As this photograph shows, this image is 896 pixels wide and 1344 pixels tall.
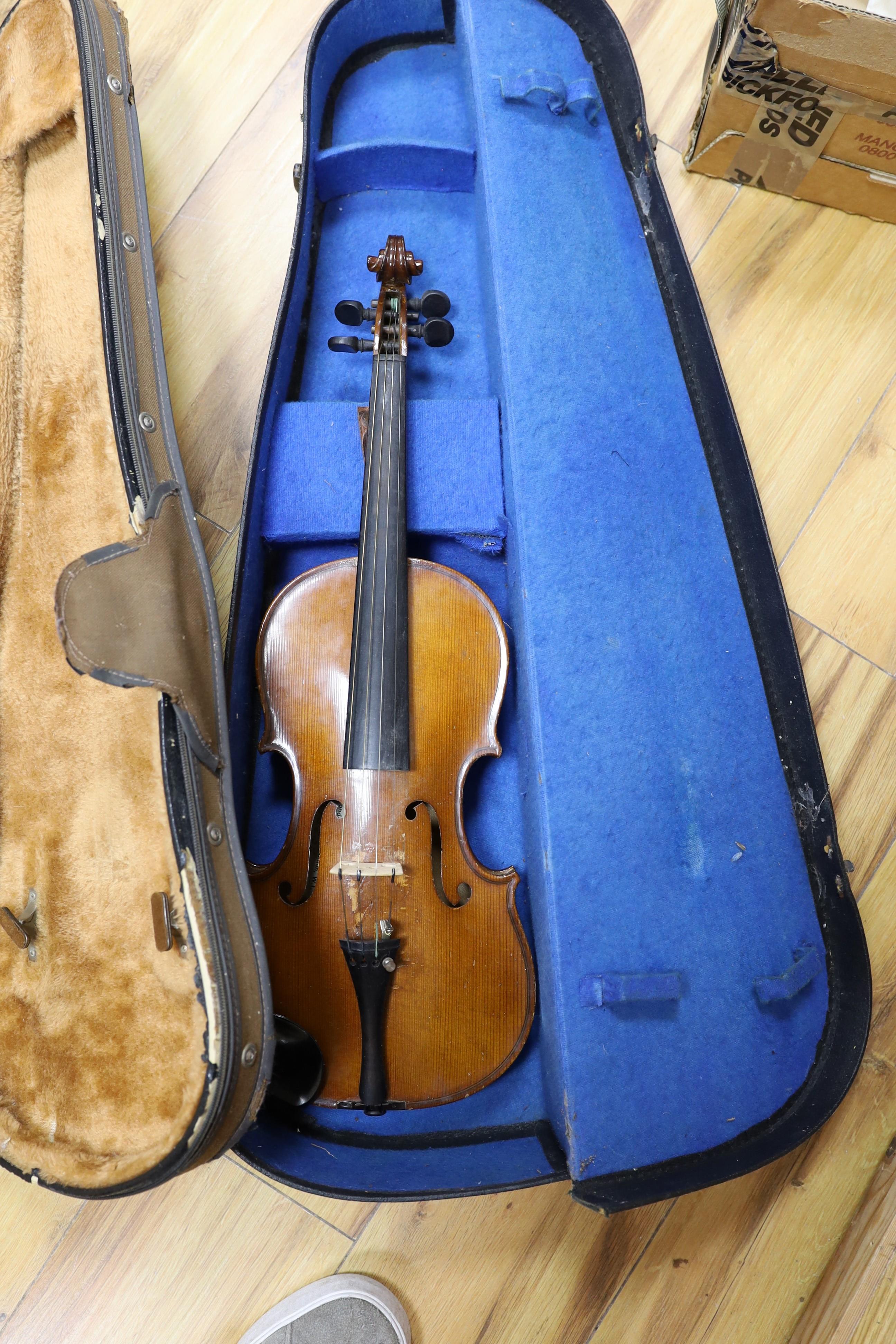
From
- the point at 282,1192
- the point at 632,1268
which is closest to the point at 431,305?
the point at 282,1192

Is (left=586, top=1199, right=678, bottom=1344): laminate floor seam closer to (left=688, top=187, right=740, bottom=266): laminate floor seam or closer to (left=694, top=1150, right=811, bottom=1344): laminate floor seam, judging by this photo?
(left=694, top=1150, right=811, bottom=1344): laminate floor seam

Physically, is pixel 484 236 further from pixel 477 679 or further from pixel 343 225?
pixel 477 679

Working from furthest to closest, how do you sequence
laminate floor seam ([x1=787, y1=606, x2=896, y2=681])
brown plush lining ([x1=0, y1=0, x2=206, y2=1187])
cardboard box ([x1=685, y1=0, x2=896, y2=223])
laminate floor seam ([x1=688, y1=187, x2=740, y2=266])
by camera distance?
laminate floor seam ([x1=688, y1=187, x2=740, y2=266]) → laminate floor seam ([x1=787, y1=606, x2=896, y2=681]) → cardboard box ([x1=685, y1=0, x2=896, y2=223]) → brown plush lining ([x1=0, y1=0, x2=206, y2=1187])

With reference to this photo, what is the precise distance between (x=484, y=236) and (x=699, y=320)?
385 mm

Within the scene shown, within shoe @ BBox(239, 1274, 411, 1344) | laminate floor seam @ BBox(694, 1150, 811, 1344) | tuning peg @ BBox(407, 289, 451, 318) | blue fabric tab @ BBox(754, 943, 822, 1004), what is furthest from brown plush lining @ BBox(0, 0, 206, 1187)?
laminate floor seam @ BBox(694, 1150, 811, 1344)

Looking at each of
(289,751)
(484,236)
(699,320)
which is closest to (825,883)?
(289,751)

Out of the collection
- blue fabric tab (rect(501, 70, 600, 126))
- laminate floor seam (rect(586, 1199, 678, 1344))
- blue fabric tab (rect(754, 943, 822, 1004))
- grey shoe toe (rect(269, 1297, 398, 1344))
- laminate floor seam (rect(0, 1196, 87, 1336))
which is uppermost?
blue fabric tab (rect(501, 70, 600, 126))

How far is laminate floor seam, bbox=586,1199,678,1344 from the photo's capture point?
1.26m

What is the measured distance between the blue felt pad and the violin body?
78 centimetres

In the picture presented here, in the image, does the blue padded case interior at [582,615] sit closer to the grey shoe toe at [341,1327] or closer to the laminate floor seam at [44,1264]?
the grey shoe toe at [341,1327]

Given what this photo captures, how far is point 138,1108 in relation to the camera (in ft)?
2.93

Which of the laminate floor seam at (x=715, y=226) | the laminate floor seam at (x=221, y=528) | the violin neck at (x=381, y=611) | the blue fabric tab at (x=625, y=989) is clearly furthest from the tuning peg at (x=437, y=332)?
the blue fabric tab at (x=625, y=989)

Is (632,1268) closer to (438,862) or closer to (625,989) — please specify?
(625,989)

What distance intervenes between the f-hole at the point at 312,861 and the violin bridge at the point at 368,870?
32 millimetres
